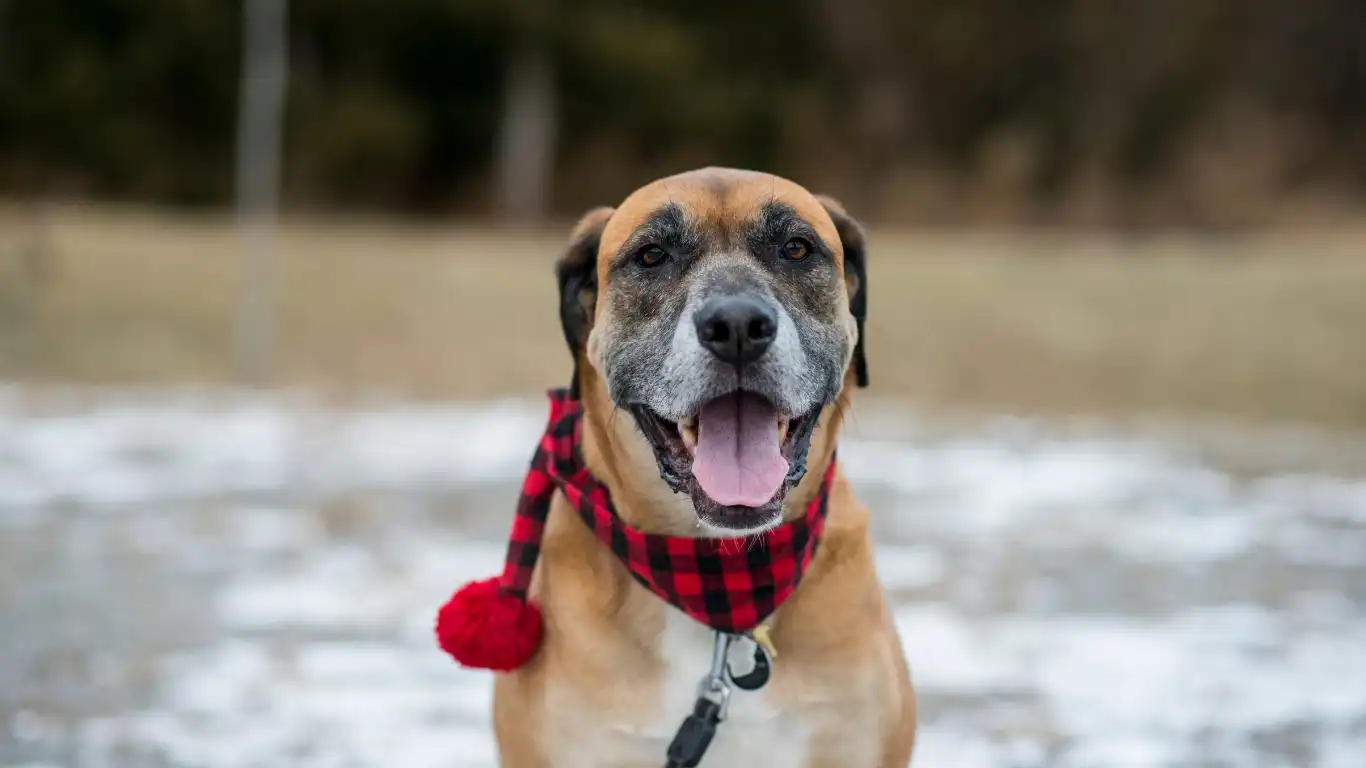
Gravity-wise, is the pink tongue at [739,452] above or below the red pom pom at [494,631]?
above

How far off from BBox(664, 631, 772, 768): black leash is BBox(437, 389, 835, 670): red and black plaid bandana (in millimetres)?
58

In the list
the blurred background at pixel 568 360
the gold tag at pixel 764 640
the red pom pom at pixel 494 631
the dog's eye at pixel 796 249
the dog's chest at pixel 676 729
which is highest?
the blurred background at pixel 568 360

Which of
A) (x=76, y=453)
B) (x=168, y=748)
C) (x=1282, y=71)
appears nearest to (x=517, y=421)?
(x=76, y=453)

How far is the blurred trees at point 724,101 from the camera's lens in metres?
23.1

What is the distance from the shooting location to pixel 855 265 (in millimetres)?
3209

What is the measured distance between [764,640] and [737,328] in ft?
1.97

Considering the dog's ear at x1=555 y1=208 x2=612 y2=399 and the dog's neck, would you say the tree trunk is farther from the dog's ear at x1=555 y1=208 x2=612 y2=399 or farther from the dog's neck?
the dog's neck

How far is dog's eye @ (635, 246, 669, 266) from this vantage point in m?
2.95

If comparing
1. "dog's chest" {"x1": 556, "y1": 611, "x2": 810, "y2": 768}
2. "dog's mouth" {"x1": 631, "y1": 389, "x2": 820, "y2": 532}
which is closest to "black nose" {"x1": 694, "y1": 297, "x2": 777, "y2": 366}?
"dog's mouth" {"x1": 631, "y1": 389, "x2": 820, "y2": 532}

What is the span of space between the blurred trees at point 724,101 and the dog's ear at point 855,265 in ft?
68.0

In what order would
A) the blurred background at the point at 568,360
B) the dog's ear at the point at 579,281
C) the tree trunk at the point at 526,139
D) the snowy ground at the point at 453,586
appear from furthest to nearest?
the tree trunk at the point at 526,139
the blurred background at the point at 568,360
the snowy ground at the point at 453,586
the dog's ear at the point at 579,281

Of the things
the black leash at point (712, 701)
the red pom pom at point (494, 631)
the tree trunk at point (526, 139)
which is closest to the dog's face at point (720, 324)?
the black leash at point (712, 701)

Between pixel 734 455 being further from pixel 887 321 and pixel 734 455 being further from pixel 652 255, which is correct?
pixel 887 321

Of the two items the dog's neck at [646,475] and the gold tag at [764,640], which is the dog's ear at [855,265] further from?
the gold tag at [764,640]
